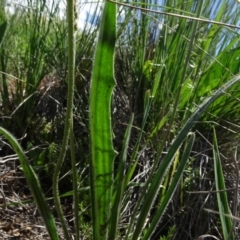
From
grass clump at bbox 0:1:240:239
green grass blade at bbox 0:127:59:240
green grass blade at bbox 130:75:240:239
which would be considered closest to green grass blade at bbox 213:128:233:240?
grass clump at bbox 0:1:240:239

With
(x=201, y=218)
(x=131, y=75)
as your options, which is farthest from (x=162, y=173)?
(x=131, y=75)

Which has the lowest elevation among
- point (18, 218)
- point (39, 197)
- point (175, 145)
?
point (18, 218)

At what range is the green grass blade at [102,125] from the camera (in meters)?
0.94

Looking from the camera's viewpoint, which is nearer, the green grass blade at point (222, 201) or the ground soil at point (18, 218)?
the green grass blade at point (222, 201)

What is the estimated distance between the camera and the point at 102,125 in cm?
101

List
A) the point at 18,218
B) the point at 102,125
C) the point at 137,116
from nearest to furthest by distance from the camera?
the point at 102,125
the point at 18,218
the point at 137,116

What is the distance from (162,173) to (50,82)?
0.97 metres

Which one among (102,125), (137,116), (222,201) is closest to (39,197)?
(102,125)

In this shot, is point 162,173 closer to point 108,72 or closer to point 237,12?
point 108,72

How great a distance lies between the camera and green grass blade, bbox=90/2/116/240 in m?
0.94

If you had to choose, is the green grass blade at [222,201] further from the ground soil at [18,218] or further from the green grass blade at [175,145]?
the ground soil at [18,218]

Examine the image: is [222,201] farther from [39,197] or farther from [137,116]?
[137,116]

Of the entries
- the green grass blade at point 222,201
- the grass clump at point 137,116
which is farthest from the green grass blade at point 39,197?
the green grass blade at point 222,201

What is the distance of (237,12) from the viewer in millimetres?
1801
